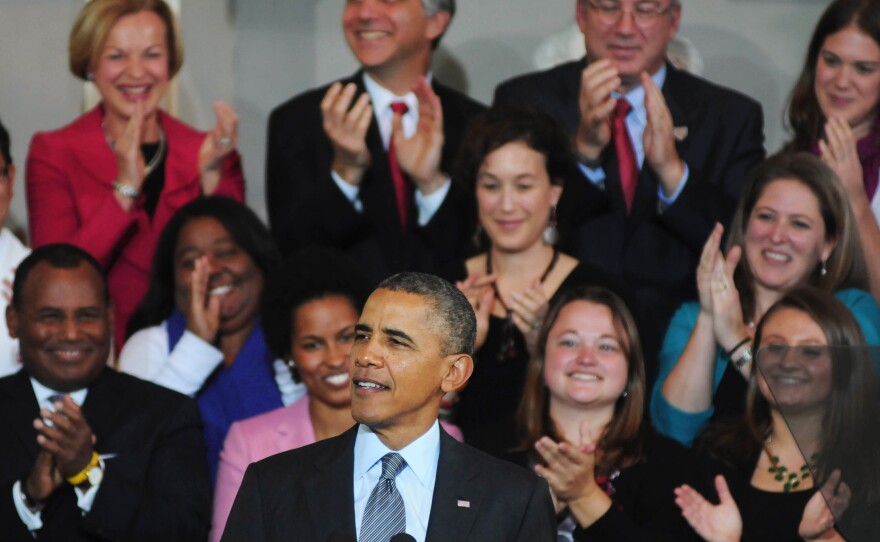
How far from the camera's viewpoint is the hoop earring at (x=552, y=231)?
431 cm

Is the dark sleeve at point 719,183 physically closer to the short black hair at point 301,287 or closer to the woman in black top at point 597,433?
the woman in black top at point 597,433

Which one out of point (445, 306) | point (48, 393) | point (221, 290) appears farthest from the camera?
point (221, 290)

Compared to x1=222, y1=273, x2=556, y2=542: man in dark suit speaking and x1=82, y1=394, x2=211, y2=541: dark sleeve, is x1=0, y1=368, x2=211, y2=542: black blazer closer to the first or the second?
x1=82, y1=394, x2=211, y2=541: dark sleeve

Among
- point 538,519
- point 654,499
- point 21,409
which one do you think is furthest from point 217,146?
point 538,519

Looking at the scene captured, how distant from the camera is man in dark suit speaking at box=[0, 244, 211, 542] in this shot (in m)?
3.62

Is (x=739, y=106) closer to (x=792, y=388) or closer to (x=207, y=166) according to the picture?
(x=207, y=166)

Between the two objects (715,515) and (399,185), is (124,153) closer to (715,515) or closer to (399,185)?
→ (399,185)

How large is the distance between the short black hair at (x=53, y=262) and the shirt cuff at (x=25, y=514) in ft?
1.84

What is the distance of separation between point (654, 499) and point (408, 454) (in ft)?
3.63

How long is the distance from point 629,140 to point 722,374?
816 mm

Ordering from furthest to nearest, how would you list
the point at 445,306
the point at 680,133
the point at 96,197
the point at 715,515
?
the point at 96,197 → the point at 680,133 → the point at 715,515 → the point at 445,306

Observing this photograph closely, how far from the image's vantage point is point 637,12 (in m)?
4.48

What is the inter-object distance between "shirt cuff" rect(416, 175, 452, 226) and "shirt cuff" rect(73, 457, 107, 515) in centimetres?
132

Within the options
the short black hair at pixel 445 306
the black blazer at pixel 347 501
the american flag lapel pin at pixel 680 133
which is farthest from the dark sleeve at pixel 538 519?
the american flag lapel pin at pixel 680 133
